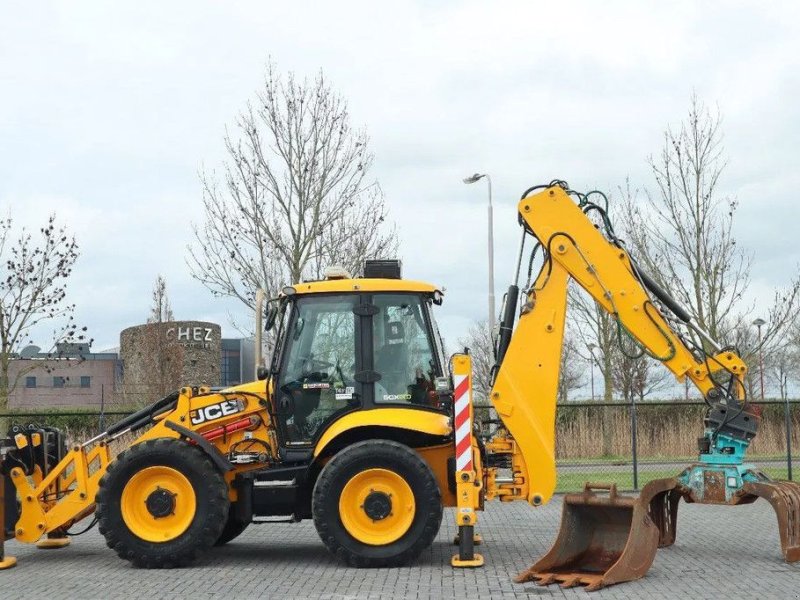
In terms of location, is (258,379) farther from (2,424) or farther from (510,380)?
(2,424)

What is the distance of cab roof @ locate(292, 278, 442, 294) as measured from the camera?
1109 centimetres

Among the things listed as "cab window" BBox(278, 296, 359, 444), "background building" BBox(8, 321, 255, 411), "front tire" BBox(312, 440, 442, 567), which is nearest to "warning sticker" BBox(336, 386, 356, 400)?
"cab window" BBox(278, 296, 359, 444)

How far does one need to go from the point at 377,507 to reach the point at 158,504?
2164 mm

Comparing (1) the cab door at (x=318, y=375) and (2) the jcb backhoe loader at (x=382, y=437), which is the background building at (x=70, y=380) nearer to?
(2) the jcb backhoe loader at (x=382, y=437)

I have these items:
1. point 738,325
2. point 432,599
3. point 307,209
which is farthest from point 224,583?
point 738,325

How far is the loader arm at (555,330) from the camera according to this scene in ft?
34.7

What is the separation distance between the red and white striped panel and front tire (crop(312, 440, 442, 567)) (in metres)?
0.34

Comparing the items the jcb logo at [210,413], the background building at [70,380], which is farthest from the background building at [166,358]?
the jcb logo at [210,413]

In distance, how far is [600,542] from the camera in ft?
34.2

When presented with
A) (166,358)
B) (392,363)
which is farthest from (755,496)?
(166,358)

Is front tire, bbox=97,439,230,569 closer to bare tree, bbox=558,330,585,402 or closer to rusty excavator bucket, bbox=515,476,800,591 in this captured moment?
rusty excavator bucket, bbox=515,476,800,591

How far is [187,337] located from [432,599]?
85.1 ft

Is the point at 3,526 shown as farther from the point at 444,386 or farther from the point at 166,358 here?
the point at 166,358

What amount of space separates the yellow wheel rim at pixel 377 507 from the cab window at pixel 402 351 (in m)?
0.88
